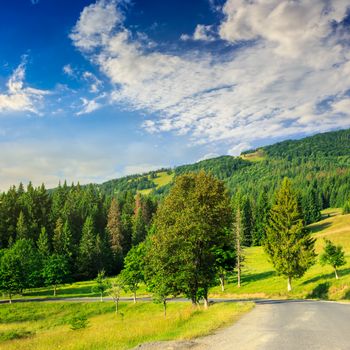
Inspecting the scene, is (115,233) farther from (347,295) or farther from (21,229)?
(347,295)

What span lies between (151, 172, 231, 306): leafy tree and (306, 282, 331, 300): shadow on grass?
58.3 ft

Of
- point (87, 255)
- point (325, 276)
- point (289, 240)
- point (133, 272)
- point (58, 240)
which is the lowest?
point (325, 276)

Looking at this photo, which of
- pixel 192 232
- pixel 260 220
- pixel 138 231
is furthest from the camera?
pixel 260 220

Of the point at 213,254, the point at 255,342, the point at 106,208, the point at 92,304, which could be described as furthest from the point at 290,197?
the point at 106,208

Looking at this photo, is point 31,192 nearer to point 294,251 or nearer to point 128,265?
point 128,265

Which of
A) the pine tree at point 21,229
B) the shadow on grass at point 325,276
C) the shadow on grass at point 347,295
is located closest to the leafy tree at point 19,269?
the pine tree at point 21,229

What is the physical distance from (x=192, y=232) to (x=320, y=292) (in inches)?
897

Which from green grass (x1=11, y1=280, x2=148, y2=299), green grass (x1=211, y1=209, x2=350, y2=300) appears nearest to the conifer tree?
green grass (x1=11, y1=280, x2=148, y2=299)

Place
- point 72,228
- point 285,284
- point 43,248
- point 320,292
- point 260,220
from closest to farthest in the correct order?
point 320,292, point 285,284, point 43,248, point 72,228, point 260,220

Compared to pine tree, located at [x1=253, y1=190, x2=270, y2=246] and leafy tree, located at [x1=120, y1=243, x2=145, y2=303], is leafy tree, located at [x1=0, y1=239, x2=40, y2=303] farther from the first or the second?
pine tree, located at [x1=253, y1=190, x2=270, y2=246]

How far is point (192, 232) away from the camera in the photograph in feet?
102

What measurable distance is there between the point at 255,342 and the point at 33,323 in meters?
45.4

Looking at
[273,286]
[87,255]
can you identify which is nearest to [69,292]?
[87,255]

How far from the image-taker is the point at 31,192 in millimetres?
108938
